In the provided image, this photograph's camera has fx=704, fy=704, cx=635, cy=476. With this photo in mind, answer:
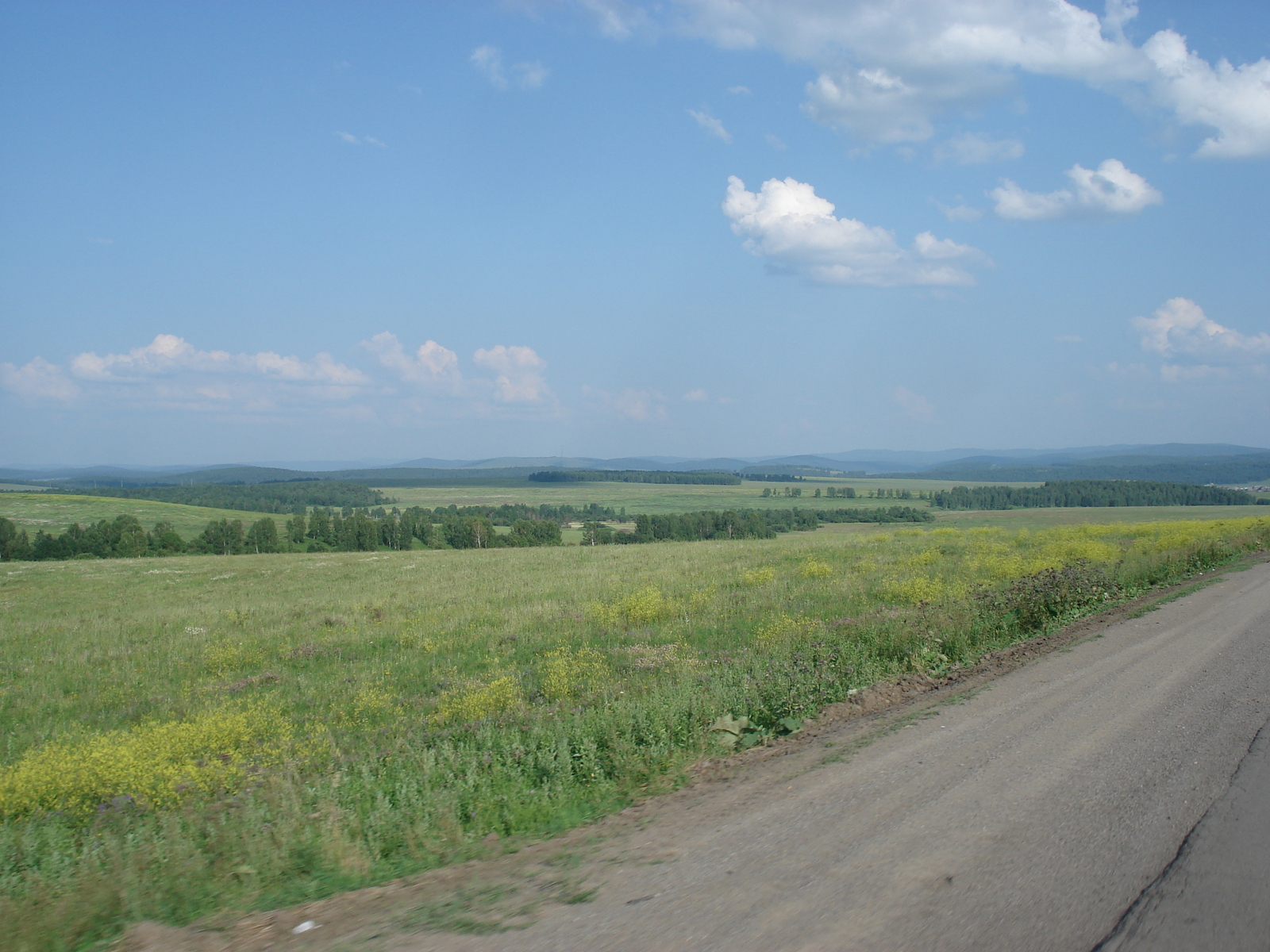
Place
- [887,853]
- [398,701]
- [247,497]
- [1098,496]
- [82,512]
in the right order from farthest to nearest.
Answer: [247,497] < [1098,496] < [82,512] < [398,701] < [887,853]

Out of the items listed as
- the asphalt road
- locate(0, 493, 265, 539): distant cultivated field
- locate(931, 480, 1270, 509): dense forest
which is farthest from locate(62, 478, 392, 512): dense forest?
the asphalt road

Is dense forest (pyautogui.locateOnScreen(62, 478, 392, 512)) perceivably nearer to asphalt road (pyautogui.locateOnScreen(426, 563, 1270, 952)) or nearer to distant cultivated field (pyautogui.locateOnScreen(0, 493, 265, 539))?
distant cultivated field (pyautogui.locateOnScreen(0, 493, 265, 539))

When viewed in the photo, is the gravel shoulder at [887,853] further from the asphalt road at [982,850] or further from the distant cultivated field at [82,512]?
the distant cultivated field at [82,512]

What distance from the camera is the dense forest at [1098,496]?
322 ft

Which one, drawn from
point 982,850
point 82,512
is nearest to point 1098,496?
point 982,850

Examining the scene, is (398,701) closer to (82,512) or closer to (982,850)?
(982,850)

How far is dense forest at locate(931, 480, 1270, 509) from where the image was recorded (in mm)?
98062

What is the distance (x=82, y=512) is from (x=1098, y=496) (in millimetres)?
139442

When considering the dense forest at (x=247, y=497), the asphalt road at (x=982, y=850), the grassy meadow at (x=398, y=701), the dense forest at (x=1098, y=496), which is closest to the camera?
the asphalt road at (x=982, y=850)

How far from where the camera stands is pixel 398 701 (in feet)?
37.4

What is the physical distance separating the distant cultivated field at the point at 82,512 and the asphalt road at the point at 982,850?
89124 mm

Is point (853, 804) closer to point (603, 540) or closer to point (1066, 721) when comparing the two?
point (1066, 721)

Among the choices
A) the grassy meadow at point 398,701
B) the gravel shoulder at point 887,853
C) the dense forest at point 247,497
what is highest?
the gravel shoulder at point 887,853

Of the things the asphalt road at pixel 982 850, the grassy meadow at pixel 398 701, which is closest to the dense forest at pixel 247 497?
the grassy meadow at pixel 398 701
